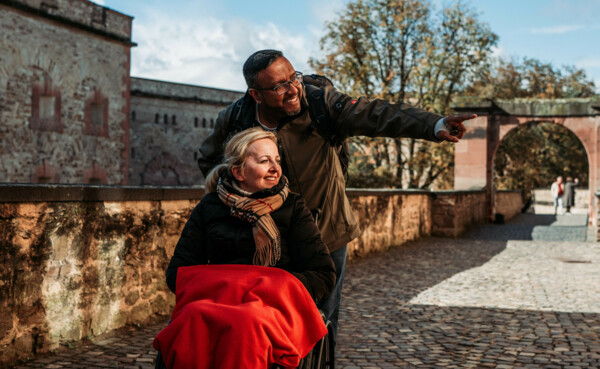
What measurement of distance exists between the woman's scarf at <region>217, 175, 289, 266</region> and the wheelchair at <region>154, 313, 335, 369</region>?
391 millimetres

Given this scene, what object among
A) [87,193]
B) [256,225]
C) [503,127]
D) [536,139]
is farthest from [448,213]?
[536,139]

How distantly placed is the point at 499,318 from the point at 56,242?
147 inches

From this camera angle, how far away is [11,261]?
4.00 metres

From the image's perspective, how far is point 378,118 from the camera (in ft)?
8.71

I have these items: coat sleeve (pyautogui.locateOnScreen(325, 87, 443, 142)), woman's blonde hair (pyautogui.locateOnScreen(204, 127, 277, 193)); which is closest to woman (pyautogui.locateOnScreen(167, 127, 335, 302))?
woman's blonde hair (pyautogui.locateOnScreen(204, 127, 277, 193))

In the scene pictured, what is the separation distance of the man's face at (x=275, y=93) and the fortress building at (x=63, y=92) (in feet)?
60.4

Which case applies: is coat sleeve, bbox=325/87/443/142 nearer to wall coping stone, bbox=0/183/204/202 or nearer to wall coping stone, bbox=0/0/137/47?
wall coping stone, bbox=0/183/204/202

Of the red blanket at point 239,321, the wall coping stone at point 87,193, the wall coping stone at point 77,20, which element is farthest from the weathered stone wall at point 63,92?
the red blanket at point 239,321

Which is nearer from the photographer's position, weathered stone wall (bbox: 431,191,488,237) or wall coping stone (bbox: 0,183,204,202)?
wall coping stone (bbox: 0,183,204,202)

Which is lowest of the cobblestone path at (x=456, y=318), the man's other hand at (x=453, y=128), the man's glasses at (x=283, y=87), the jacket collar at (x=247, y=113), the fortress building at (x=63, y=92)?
the cobblestone path at (x=456, y=318)

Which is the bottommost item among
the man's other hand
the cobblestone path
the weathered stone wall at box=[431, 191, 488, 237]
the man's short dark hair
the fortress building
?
the cobblestone path

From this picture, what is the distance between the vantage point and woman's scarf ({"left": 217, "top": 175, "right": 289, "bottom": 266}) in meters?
2.41

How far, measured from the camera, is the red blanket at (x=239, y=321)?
204cm

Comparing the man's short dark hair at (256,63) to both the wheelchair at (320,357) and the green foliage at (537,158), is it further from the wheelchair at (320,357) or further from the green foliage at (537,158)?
the green foliage at (537,158)
